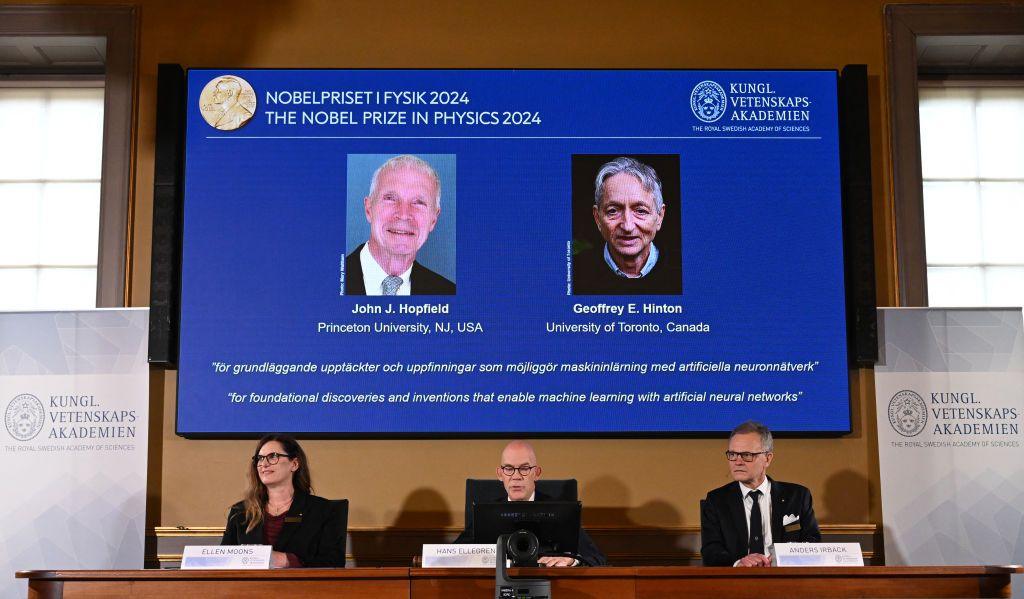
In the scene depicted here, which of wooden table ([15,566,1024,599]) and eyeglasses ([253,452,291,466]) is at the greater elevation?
eyeglasses ([253,452,291,466])

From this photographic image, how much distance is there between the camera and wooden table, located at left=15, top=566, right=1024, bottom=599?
3.48 m

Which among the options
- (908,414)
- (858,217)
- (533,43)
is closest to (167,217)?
(533,43)

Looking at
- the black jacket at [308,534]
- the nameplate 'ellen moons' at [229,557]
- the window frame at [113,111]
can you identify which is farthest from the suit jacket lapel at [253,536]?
the window frame at [113,111]

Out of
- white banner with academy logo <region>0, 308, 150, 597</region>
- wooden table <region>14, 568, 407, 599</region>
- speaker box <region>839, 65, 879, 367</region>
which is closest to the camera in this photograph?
wooden table <region>14, 568, 407, 599</region>

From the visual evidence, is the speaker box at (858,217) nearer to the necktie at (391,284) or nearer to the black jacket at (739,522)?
the black jacket at (739,522)

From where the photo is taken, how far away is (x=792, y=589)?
3504 millimetres

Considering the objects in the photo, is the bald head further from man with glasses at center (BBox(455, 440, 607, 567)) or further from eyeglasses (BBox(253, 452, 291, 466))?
eyeglasses (BBox(253, 452, 291, 466))

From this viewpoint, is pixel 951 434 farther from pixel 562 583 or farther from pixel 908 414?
pixel 562 583

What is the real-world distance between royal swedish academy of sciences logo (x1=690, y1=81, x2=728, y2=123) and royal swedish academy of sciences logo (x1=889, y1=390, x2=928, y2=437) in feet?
5.20

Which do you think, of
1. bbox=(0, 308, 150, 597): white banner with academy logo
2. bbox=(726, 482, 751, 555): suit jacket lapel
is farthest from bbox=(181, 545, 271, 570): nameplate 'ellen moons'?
bbox=(726, 482, 751, 555): suit jacket lapel

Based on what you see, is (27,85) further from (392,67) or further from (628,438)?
(628,438)

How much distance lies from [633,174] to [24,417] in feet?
10.0

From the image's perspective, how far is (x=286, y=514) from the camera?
445 centimetres

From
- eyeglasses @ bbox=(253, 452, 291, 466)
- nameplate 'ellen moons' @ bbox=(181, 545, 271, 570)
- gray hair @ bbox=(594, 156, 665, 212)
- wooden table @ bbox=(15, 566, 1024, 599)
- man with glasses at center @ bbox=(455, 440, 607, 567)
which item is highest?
gray hair @ bbox=(594, 156, 665, 212)
